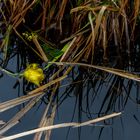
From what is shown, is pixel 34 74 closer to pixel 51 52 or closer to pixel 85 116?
pixel 51 52

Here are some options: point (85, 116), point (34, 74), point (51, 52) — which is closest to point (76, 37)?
point (51, 52)

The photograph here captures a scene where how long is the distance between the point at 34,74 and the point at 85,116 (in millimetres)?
313

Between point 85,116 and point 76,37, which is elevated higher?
point 76,37

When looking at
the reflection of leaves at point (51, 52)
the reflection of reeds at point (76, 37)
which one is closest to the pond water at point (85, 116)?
the reflection of reeds at point (76, 37)

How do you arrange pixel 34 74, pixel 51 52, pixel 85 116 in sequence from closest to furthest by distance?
1. pixel 85 116
2. pixel 34 74
3. pixel 51 52

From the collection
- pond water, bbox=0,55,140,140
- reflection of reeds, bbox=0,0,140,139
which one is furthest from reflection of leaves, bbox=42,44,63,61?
pond water, bbox=0,55,140,140

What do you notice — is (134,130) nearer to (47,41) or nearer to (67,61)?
(67,61)

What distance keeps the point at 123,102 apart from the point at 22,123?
427 millimetres

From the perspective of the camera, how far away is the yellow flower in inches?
80.3

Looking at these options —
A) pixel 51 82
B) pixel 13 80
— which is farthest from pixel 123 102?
pixel 13 80

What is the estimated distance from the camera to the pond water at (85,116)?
182 cm

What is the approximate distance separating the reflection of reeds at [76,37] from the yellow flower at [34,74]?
4 centimetres

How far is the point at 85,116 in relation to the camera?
6.30ft

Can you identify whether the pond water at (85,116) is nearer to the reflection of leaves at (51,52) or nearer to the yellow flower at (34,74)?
the yellow flower at (34,74)
